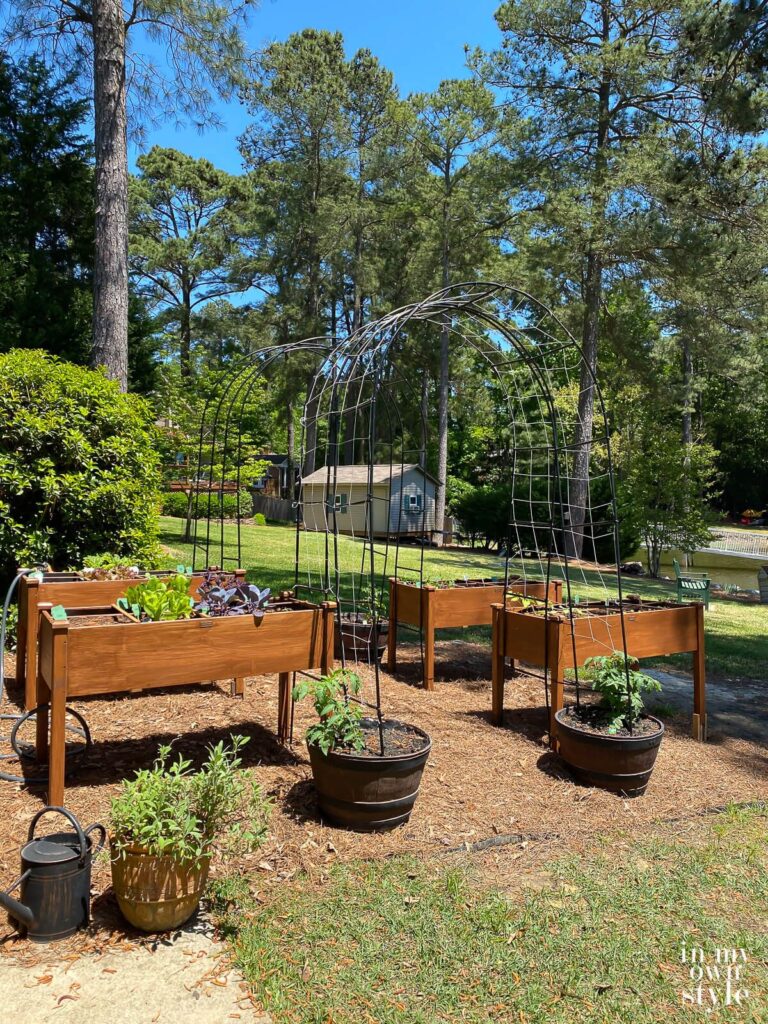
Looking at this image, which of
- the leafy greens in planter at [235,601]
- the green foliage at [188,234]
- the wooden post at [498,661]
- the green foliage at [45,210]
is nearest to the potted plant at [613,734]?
the wooden post at [498,661]

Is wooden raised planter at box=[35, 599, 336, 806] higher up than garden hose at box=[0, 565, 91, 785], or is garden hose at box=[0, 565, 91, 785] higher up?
wooden raised planter at box=[35, 599, 336, 806]

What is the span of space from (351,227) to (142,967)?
25578 millimetres

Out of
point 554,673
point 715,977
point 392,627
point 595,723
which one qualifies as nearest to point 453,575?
point 392,627

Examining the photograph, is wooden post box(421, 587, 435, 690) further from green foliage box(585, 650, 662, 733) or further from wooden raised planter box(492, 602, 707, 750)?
green foliage box(585, 650, 662, 733)

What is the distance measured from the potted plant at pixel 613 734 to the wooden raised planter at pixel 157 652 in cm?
153

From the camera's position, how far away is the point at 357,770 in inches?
130

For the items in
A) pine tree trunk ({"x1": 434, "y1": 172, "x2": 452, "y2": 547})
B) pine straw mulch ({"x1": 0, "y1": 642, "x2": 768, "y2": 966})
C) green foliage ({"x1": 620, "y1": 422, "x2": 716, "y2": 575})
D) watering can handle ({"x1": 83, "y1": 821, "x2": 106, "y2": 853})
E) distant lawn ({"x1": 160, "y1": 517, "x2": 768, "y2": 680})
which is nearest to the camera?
watering can handle ({"x1": 83, "y1": 821, "x2": 106, "y2": 853})

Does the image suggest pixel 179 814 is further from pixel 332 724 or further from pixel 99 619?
pixel 99 619

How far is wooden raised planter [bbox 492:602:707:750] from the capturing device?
179 inches

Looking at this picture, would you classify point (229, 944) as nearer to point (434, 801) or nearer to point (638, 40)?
point (434, 801)

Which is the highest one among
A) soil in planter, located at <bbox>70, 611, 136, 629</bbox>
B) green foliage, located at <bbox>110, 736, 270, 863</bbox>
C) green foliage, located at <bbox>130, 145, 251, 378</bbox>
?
green foliage, located at <bbox>130, 145, 251, 378</bbox>

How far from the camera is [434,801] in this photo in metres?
3.79

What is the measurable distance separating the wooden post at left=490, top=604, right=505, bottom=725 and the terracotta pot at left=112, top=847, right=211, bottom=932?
280 cm

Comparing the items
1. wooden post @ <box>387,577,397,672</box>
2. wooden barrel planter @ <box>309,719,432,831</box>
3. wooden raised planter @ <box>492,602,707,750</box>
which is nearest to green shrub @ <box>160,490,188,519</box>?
wooden post @ <box>387,577,397,672</box>
